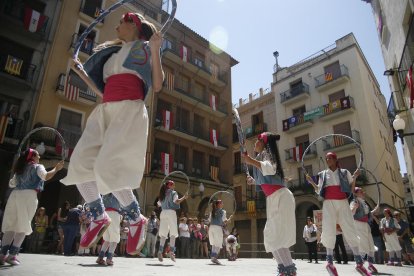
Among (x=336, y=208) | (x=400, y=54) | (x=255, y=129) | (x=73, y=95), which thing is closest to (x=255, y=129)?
(x=255, y=129)

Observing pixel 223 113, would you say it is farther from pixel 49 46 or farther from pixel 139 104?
pixel 139 104

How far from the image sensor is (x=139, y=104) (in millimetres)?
3547

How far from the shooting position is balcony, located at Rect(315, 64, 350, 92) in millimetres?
32487

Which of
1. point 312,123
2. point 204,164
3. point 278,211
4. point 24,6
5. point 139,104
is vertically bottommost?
point 278,211

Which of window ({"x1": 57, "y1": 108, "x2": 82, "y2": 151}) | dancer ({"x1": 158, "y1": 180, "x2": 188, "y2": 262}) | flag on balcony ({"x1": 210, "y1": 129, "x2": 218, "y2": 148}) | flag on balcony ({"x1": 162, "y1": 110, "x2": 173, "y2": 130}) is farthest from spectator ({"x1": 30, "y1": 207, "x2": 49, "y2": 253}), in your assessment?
flag on balcony ({"x1": 210, "y1": 129, "x2": 218, "y2": 148})

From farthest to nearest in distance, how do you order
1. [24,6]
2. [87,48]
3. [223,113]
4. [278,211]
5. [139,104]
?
1. [223,113]
2. [87,48]
3. [24,6]
4. [278,211]
5. [139,104]

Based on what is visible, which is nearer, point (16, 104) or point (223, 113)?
point (16, 104)

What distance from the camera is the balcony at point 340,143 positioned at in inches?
1180

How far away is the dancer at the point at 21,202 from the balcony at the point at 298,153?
2886 cm

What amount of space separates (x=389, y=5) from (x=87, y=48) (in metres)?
20.1

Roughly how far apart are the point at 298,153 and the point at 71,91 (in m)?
22.4

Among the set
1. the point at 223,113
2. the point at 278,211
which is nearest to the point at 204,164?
the point at 223,113

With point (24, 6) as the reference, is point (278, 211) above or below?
below

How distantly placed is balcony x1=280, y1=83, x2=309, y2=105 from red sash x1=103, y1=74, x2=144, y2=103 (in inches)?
1330
